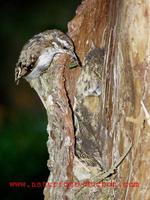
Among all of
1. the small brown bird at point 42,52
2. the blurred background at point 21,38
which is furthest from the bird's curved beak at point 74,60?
the blurred background at point 21,38

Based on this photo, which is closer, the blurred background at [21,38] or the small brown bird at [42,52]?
the small brown bird at [42,52]

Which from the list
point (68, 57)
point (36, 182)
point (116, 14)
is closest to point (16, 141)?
point (36, 182)

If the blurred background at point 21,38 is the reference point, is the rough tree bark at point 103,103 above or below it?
above

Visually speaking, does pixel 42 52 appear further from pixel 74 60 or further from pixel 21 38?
pixel 21 38

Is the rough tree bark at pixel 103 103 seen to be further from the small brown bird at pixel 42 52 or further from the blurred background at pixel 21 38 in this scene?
the blurred background at pixel 21 38

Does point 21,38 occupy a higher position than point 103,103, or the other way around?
point 103,103

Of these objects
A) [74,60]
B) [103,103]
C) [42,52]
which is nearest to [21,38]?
[42,52]
